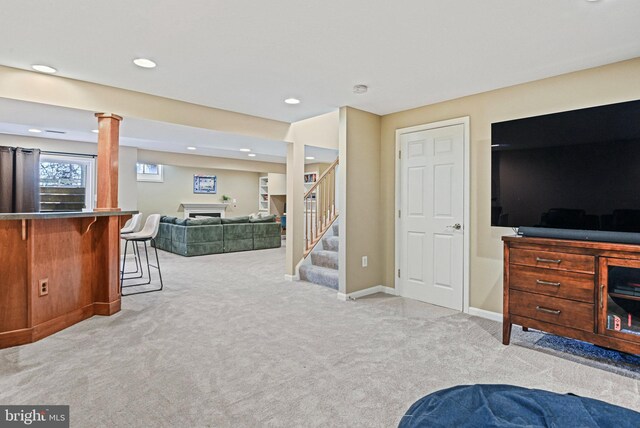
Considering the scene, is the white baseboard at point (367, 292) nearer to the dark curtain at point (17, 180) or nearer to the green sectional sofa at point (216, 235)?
the green sectional sofa at point (216, 235)

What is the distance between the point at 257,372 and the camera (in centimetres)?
226

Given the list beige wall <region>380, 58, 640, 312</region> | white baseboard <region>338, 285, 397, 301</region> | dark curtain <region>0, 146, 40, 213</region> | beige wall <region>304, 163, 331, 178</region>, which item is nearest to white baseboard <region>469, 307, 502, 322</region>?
beige wall <region>380, 58, 640, 312</region>

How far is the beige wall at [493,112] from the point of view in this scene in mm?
2746

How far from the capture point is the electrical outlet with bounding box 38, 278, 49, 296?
9.17ft

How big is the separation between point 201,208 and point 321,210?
20.7 ft

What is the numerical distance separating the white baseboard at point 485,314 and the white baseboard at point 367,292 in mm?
963

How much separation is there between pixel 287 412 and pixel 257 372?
486 mm

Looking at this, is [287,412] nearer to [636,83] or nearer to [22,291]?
[22,291]

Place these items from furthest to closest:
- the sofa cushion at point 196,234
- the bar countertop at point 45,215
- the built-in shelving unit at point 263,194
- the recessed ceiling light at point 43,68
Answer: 1. the built-in shelving unit at point 263,194
2. the sofa cushion at point 196,234
3. the recessed ceiling light at point 43,68
4. the bar countertop at point 45,215

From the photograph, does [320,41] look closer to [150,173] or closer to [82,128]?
[82,128]

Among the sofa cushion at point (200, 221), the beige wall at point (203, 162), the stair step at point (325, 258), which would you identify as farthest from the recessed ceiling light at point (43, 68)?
the beige wall at point (203, 162)

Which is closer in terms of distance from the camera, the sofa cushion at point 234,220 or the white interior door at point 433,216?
the white interior door at point 433,216

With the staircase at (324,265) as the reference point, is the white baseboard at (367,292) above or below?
below

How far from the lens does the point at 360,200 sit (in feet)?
13.7
